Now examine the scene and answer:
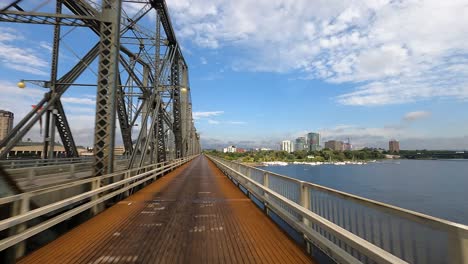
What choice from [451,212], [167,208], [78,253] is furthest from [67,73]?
[451,212]

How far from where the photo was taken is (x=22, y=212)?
557cm

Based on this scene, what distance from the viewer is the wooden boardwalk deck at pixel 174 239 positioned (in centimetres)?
528

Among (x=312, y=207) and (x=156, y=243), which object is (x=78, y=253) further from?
(x=312, y=207)

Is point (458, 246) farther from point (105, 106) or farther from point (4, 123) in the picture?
point (4, 123)

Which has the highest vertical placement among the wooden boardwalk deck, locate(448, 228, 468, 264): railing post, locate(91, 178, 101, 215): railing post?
locate(448, 228, 468, 264): railing post

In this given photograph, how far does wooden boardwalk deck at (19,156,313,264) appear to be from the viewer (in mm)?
5281

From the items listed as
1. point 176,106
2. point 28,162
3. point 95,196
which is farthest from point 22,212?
point 176,106

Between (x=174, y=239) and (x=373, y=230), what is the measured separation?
3.84 meters

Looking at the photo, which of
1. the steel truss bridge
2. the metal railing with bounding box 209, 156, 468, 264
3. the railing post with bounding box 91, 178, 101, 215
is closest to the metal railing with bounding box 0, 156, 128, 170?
the steel truss bridge

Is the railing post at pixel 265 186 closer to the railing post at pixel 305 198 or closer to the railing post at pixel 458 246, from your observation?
the railing post at pixel 305 198

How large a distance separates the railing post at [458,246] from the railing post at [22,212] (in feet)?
19.9

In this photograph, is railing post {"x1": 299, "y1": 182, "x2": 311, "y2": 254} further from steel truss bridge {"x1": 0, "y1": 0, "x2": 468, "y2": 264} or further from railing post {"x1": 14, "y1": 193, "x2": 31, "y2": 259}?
railing post {"x1": 14, "y1": 193, "x2": 31, "y2": 259}

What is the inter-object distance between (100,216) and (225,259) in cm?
500

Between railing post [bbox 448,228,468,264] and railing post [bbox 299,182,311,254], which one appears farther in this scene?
railing post [bbox 299,182,311,254]
